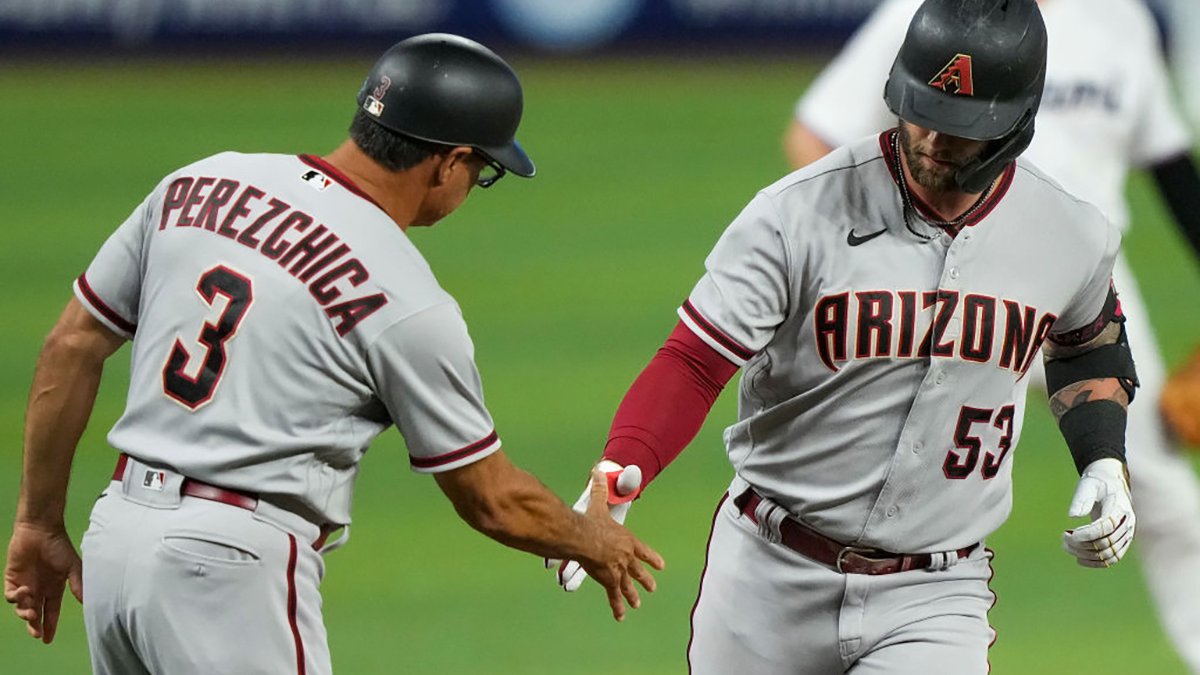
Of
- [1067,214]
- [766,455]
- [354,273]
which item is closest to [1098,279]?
[1067,214]

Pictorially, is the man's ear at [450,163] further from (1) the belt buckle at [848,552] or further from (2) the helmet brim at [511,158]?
(1) the belt buckle at [848,552]

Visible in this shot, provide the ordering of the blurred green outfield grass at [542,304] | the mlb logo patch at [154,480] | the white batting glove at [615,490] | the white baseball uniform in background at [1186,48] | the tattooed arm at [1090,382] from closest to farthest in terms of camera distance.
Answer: the mlb logo patch at [154,480] < the white batting glove at [615,490] < the tattooed arm at [1090,382] < the blurred green outfield grass at [542,304] < the white baseball uniform in background at [1186,48]

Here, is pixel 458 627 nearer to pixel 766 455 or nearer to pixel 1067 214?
pixel 766 455

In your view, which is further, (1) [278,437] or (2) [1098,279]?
(2) [1098,279]

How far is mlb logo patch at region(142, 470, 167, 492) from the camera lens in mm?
4043

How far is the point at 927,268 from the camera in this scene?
4.18 m

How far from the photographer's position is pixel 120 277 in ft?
13.9

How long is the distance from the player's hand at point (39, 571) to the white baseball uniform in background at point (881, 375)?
1568 millimetres

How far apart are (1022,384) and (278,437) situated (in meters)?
1.71

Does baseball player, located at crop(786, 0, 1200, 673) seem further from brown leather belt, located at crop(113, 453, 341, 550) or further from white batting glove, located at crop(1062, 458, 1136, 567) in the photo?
brown leather belt, located at crop(113, 453, 341, 550)

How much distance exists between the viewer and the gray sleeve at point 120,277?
13.8ft

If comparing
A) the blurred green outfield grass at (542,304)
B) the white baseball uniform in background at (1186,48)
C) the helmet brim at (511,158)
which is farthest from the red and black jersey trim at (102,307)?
the white baseball uniform in background at (1186,48)

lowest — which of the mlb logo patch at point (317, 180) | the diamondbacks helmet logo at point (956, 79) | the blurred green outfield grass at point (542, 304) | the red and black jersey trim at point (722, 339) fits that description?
the blurred green outfield grass at point (542, 304)

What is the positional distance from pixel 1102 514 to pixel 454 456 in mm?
1539
